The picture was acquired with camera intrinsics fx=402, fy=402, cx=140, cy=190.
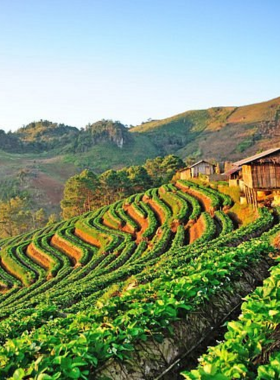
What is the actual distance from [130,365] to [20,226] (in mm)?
94656

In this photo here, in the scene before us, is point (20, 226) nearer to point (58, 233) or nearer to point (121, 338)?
point (58, 233)

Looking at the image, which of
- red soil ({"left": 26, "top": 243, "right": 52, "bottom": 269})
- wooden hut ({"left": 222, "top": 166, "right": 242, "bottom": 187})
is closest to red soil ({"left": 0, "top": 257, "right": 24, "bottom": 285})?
red soil ({"left": 26, "top": 243, "right": 52, "bottom": 269})

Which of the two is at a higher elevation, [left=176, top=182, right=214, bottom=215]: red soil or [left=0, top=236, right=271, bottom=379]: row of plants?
[left=0, top=236, right=271, bottom=379]: row of plants

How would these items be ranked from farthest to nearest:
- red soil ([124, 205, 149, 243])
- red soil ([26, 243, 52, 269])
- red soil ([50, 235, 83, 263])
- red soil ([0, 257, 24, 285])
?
red soil ([26, 243, 52, 269])
red soil ([50, 235, 83, 263])
red soil ([0, 257, 24, 285])
red soil ([124, 205, 149, 243])

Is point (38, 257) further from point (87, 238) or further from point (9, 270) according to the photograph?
point (87, 238)

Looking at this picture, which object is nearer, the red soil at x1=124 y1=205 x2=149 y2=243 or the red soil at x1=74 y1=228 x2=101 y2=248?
the red soil at x1=124 y1=205 x2=149 y2=243

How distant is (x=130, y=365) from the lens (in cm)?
704

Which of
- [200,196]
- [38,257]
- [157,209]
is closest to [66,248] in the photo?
[38,257]

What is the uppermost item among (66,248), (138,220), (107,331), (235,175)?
(235,175)

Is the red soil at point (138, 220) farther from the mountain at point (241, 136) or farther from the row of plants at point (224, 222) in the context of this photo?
the mountain at point (241, 136)

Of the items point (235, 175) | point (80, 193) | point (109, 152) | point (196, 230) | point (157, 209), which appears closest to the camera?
point (196, 230)

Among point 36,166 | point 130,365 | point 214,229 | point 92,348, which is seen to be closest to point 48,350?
point 92,348

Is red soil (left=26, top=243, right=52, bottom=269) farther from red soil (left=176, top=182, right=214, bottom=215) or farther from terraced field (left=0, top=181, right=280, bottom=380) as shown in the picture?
terraced field (left=0, top=181, right=280, bottom=380)

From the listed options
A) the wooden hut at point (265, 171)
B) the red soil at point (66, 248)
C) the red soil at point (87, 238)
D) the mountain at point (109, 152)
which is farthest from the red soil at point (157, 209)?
the mountain at point (109, 152)
